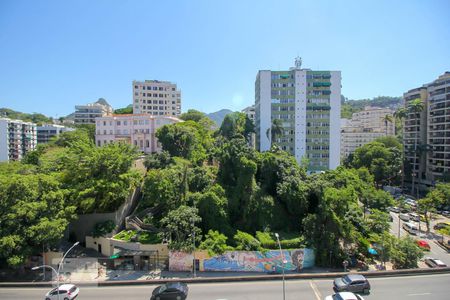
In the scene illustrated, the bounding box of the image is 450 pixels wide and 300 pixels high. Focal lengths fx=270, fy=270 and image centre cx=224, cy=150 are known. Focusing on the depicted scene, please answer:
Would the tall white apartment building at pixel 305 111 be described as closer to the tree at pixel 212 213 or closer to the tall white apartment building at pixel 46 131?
the tree at pixel 212 213

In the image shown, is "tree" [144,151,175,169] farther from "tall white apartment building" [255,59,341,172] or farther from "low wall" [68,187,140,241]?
"tall white apartment building" [255,59,341,172]

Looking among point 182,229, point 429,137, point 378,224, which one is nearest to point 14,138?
point 182,229

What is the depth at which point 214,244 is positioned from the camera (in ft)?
96.3

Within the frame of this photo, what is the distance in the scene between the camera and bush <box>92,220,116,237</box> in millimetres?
32456

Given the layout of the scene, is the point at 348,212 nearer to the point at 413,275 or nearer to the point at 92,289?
the point at 413,275

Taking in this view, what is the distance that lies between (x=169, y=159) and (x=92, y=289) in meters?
22.4

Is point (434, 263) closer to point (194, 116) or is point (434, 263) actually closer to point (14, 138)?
point (194, 116)

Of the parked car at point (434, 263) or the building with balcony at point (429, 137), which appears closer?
the parked car at point (434, 263)

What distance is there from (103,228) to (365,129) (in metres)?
125

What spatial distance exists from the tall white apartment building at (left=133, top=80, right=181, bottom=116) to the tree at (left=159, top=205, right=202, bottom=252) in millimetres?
75727

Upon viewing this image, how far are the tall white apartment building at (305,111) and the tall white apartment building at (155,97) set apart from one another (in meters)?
42.0

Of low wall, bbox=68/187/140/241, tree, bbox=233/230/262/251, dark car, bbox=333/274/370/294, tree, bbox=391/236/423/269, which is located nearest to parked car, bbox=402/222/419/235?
tree, bbox=391/236/423/269

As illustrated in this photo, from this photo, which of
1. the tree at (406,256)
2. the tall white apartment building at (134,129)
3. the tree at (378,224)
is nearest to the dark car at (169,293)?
the tree at (406,256)

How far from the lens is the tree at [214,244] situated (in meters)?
29.0
